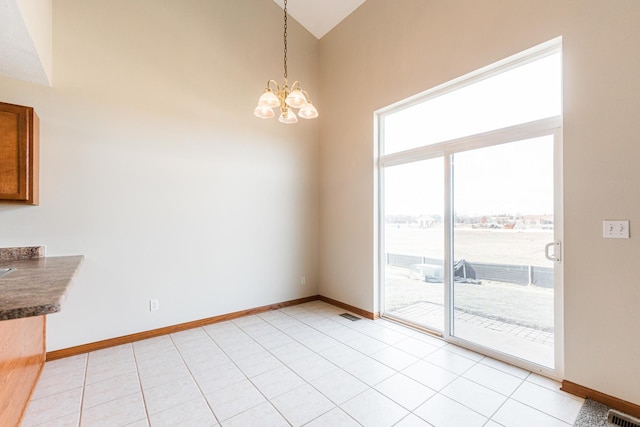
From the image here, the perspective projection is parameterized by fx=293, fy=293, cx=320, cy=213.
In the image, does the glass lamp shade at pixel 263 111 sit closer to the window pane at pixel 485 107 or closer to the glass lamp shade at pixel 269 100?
the glass lamp shade at pixel 269 100

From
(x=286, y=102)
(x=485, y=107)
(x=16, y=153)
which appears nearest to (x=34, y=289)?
(x=16, y=153)

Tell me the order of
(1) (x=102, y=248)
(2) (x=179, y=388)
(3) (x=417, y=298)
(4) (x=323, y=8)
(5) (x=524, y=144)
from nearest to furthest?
(2) (x=179, y=388), (5) (x=524, y=144), (1) (x=102, y=248), (3) (x=417, y=298), (4) (x=323, y=8)

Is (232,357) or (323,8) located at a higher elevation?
(323,8)

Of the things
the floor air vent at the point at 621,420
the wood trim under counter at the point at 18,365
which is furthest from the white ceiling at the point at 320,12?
the floor air vent at the point at 621,420

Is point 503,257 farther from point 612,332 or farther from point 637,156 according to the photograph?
point 637,156

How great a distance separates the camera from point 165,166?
11.2 ft

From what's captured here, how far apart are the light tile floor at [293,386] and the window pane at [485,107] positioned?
7.40 ft

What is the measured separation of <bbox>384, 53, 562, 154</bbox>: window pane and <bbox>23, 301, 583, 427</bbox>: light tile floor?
226 cm

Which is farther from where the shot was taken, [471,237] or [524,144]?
[471,237]

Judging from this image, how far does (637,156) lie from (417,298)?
2408mm

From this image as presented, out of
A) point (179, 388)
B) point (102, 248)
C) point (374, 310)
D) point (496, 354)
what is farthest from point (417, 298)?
point (102, 248)

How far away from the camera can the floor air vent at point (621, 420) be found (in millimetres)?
1892

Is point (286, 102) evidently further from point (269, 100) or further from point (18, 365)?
point (18, 365)

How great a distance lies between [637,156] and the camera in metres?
1.97
